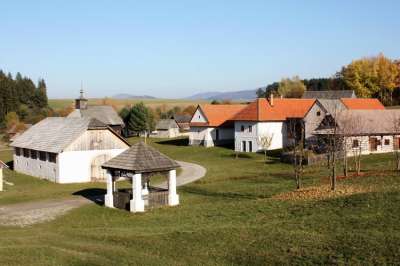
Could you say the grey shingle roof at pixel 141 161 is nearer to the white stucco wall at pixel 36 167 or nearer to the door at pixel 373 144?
the white stucco wall at pixel 36 167

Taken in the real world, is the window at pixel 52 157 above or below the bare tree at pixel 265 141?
below

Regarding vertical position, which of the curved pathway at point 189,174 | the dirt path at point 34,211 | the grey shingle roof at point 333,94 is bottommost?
the dirt path at point 34,211

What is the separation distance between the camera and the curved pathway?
42125mm

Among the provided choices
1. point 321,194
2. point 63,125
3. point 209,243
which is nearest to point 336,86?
point 63,125

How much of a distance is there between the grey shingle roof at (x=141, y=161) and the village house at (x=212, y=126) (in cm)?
4086

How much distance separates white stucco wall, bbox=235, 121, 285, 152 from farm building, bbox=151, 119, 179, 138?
40056 millimetres

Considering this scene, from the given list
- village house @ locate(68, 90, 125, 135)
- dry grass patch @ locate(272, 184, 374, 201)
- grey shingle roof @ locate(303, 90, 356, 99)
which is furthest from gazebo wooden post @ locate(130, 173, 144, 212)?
grey shingle roof @ locate(303, 90, 356, 99)

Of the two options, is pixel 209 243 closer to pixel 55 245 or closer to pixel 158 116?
pixel 55 245

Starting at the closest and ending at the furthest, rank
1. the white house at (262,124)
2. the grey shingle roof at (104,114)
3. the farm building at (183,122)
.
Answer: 1. the white house at (262,124)
2. the grey shingle roof at (104,114)
3. the farm building at (183,122)

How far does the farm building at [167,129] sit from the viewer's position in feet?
342

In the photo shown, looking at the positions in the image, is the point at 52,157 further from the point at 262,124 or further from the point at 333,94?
the point at 333,94

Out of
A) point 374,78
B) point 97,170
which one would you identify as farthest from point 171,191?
point 374,78

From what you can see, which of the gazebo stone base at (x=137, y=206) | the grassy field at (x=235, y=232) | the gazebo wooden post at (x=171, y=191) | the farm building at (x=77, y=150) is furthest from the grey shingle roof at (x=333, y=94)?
the gazebo stone base at (x=137, y=206)

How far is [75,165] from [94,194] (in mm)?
9147
